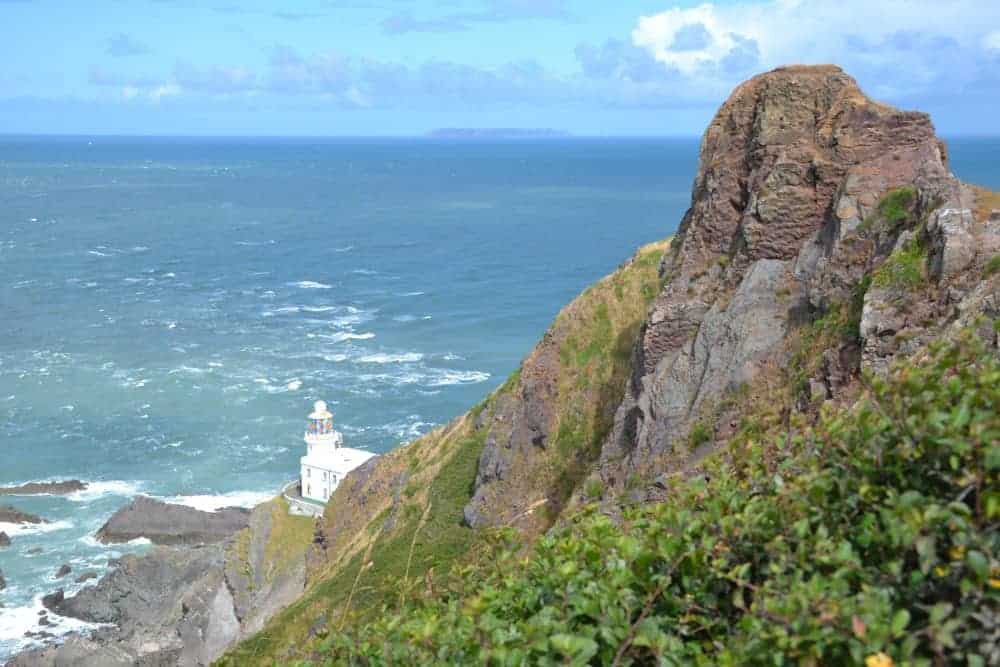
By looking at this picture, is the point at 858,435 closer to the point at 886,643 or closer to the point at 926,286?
the point at 886,643

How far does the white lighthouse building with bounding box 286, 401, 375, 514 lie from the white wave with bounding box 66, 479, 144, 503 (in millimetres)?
15158

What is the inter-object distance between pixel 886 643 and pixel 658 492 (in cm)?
1144

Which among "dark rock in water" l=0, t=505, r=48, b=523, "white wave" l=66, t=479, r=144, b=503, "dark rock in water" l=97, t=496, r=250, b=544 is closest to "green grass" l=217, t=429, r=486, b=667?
"dark rock in water" l=97, t=496, r=250, b=544

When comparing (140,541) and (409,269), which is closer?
(140,541)

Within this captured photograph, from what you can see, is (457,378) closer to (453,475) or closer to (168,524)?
(168,524)

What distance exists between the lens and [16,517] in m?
63.4

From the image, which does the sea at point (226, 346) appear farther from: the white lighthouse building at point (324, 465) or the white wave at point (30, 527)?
the white lighthouse building at point (324, 465)

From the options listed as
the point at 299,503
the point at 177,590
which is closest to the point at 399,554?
the point at 299,503

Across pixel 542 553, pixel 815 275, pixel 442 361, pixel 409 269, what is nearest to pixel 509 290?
pixel 409 269

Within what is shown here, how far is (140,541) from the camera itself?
62.2 meters

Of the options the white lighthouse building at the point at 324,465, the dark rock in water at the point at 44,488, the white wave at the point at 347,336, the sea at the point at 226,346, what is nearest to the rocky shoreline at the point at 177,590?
the sea at the point at 226,346

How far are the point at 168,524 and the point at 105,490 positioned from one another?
6780 mm

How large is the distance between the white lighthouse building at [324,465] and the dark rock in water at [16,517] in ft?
59.2

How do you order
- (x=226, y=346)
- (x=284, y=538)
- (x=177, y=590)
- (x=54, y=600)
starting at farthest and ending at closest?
(x=226, y=346) → (x=177, y=590) → (x=284, y=538) → (x=54, y=600)
